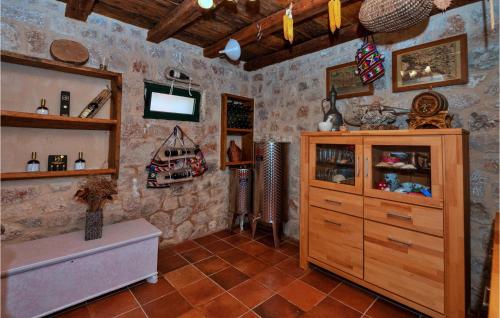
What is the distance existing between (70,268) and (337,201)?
2128mm

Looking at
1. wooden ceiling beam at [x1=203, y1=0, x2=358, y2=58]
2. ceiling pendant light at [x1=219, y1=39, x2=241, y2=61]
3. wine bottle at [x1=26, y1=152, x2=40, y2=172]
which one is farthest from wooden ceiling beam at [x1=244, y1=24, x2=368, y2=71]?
wine bottle at [x1=26, y1=152, x2=40, y2=172]

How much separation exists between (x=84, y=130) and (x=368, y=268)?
110 inches

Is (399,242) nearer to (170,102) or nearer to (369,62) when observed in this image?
(369,62)

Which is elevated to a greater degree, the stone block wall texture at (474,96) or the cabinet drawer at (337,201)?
the stone block wall texture at (474,96)

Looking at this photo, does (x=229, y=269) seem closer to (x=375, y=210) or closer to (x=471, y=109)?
(x=375, y=210)

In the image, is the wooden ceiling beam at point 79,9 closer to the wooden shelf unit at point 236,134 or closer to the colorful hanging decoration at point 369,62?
the wooden shelf unit at point 236,134

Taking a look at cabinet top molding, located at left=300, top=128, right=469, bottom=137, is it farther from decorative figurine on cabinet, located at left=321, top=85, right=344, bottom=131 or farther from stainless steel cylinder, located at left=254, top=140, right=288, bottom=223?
stainless steel cylinder, located at left=254, top=140, right=288, bottom=223

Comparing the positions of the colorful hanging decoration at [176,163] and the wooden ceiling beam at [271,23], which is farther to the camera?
the colorful hanging decoration at [176,163]

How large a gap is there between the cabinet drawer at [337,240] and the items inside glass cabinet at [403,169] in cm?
40

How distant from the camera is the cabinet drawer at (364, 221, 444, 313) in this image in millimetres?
1559

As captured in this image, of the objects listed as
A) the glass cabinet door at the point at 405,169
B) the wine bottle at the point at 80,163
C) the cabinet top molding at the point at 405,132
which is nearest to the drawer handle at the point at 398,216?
the glass cabinet door at the point at 405,169

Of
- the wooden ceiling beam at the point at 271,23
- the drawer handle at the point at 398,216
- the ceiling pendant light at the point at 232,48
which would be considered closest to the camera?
the drawer handle at the point at 398,216

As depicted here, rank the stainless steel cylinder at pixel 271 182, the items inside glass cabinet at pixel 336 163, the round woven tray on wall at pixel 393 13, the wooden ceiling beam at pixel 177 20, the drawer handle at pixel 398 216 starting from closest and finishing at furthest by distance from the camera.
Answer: the round woven tray on wall at pixel 393 13
the drawer handle at pixel 398 216
the wooden ceiling beam at pixel 177 20
the items inside glass cabinet at pixel 336 163
the stainless steel cylinder at pixel 271 182

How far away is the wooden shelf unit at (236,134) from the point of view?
10.3 ft
